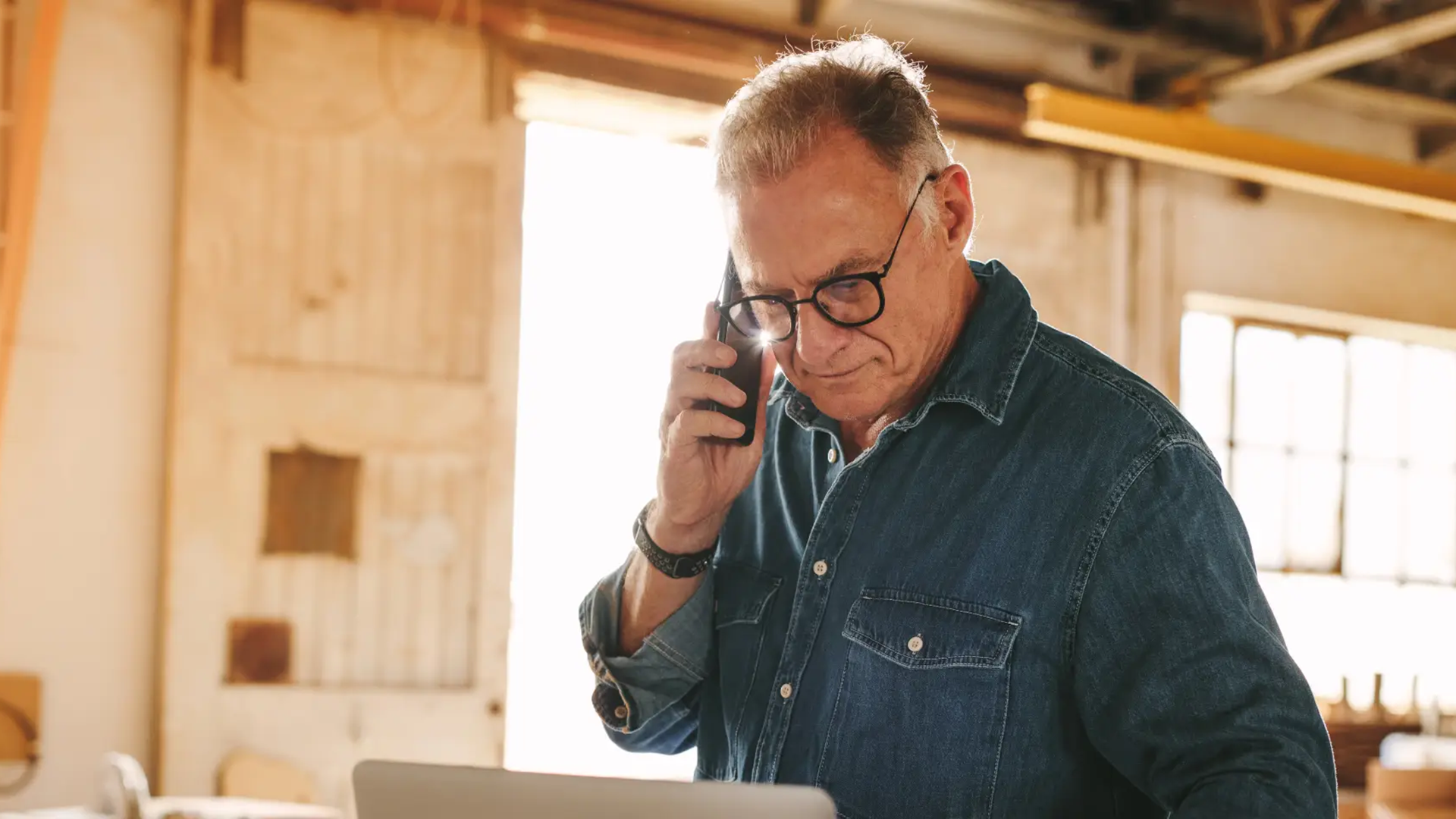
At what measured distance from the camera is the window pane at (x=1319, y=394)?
6246 millimetres

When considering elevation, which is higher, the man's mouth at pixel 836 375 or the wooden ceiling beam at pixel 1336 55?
the wooden ceiling beam at pixel 1336 55

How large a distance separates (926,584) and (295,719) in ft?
10.2

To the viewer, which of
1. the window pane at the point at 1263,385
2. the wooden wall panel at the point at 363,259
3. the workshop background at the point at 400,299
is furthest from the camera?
the window pane at the point at 1263,385

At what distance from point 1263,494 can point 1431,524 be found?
1167 millimetres

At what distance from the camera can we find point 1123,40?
17.6 feet

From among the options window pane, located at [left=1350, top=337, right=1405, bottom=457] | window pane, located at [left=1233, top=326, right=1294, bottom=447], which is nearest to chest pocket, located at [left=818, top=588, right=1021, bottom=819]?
window pane, located at [left=1233, top=326, right=1294, bottom=447]

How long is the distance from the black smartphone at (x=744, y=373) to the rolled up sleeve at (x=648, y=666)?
222 mm

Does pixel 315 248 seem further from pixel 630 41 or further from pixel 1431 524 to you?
pixel 1431 524

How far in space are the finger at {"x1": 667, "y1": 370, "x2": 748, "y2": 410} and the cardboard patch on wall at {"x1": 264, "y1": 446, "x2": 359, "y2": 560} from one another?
2.72 metres

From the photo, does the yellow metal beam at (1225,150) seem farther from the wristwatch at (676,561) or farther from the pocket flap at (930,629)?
the pocket flap at (930,629)

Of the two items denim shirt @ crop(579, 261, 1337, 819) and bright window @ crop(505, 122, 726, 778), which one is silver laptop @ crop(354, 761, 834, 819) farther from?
bright window @ crop(505, 122, 726, 778)

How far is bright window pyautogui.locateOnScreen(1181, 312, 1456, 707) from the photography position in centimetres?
603

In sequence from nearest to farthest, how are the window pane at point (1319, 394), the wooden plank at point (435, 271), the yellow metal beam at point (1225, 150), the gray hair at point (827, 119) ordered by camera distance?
the gray hair at point (827, 119), the wooden plank at point (435, 271), the yellow metal beam at point (1225, 150), the window pane at point (1319, 394)

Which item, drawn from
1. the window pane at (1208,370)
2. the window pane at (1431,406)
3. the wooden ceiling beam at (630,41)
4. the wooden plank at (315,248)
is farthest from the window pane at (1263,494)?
the wooden plank at (315,248)
